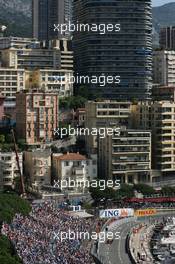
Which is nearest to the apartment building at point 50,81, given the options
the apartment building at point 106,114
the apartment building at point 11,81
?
the apartment building at point 11,81

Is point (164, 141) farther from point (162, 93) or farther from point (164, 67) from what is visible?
point (164, 67)

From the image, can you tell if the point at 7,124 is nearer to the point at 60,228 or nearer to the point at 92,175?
the point at 92,175

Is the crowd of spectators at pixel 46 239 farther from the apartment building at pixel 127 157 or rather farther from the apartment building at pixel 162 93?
the apartment building at pixel 162 93

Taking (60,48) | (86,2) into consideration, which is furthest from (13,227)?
(60,48)

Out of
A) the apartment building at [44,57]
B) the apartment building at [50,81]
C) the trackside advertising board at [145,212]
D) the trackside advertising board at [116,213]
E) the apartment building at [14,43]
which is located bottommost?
the trackside advertising board at [145,212]

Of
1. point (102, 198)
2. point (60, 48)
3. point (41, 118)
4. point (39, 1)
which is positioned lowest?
point (102, 198)

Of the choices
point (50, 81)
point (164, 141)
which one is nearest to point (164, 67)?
point (50, 81)

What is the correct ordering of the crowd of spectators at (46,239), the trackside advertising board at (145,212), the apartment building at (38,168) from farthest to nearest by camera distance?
1. the apartment building at (38,168)
2. the trackside advertising board at (145,212)
3. the crowd of spectators at (46,239)
